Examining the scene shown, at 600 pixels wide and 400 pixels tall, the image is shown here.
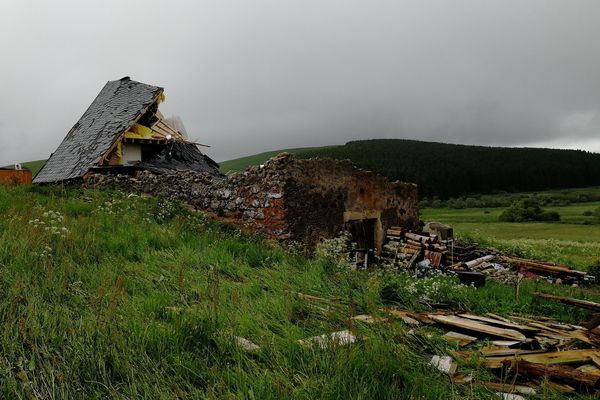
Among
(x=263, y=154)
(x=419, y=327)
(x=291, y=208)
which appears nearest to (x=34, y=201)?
(x=291, y=208)

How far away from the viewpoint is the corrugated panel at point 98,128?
14984 mm

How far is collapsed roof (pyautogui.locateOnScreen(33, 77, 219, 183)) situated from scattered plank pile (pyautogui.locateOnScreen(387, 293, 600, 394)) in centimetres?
1316

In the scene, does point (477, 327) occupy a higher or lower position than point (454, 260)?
higher

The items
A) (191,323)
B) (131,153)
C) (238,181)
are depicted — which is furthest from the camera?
(131,153)

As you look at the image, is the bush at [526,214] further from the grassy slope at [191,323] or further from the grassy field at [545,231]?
the grassy slope at [191,323]

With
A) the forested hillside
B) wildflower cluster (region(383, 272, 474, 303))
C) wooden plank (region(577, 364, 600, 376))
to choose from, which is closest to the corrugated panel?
wildflower cluster (region(383, 272, 474, 303))

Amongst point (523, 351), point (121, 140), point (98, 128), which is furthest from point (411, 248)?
point (98, 128)

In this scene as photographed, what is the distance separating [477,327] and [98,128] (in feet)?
54.3

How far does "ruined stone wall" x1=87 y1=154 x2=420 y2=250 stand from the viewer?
9562 millimetres

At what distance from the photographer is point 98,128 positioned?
54.3ft

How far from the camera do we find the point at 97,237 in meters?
6.27

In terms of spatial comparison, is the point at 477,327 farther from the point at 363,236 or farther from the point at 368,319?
the point at 363,236

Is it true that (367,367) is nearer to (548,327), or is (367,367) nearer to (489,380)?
(489,380)

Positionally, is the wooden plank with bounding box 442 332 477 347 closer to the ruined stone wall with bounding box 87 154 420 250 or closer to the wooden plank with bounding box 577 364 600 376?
the wooden plank with bounding box 577 364 600 376
